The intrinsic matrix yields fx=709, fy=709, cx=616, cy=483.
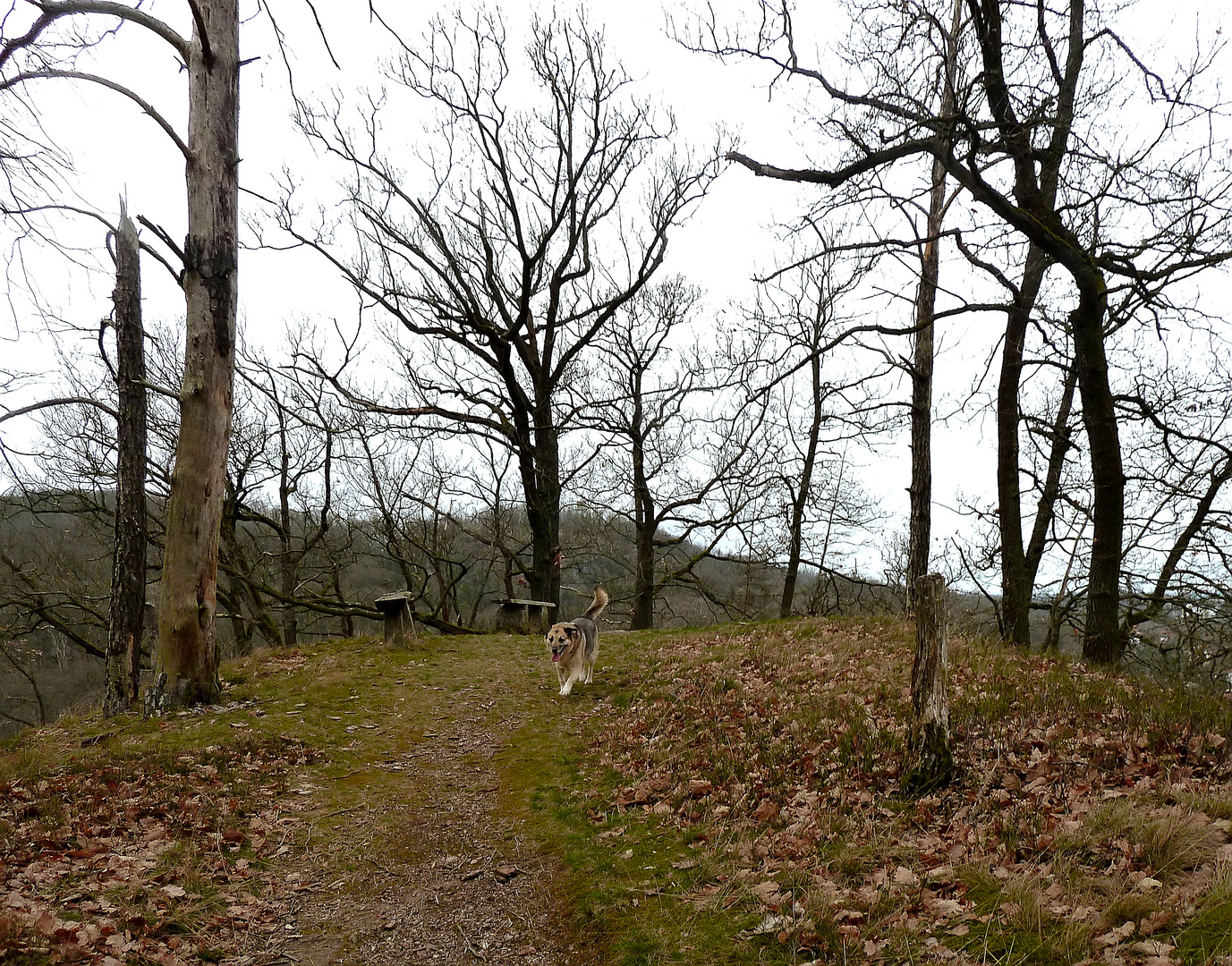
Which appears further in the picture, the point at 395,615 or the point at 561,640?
the point at 395,615

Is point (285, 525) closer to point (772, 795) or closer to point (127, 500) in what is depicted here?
point (127, 500)

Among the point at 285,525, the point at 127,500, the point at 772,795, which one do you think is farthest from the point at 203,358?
the point at 285,525

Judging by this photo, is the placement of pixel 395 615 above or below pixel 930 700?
below

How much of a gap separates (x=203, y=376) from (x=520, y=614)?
11.8 meters

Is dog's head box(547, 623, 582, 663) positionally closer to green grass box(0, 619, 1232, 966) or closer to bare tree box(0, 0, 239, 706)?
green grass box(0, 619, 1232, 966)

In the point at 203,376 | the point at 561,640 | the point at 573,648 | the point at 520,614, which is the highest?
the point at 203,376

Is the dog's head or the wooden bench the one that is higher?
the dog's head

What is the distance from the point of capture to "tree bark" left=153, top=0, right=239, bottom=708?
27.5 ft

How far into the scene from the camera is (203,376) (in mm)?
8508

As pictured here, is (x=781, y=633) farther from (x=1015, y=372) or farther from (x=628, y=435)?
(x=628, y=435)

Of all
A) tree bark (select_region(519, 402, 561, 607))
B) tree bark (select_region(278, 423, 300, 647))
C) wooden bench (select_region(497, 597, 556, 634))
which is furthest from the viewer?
tree bark (select_region(278, 423, 300, 647))

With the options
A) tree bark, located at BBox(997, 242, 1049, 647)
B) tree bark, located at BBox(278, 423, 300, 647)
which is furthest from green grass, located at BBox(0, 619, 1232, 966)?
tree bark, located at BBox(278, 423, 300, 647)

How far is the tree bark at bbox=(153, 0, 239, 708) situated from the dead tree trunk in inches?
53.7

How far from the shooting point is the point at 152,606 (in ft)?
41.7
